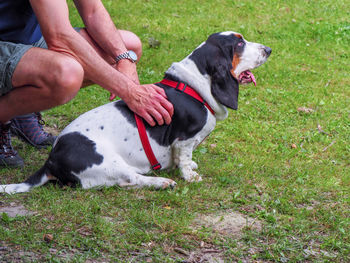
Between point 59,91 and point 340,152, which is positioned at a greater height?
point 59,91

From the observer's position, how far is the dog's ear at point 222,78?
337 cm

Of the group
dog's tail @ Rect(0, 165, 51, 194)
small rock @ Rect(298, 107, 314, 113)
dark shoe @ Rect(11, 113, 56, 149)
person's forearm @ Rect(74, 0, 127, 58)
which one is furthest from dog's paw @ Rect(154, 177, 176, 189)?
small rock @ Rect(298, 107, 314, 113)

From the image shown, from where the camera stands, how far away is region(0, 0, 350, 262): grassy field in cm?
251

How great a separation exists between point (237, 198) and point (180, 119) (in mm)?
710

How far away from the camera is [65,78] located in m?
2.98

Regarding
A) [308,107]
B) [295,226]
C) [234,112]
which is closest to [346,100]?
[308,107]

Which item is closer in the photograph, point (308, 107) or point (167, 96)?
point (167, 96)

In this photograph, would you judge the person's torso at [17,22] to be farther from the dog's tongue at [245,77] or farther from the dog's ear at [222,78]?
the dog's tongue at [245,77]

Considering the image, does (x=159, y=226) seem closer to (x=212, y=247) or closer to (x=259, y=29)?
(x=212, y=247)

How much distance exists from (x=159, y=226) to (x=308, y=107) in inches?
126

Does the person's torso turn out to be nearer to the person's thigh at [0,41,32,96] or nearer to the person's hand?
the person's thigh at [0,41,32,96]

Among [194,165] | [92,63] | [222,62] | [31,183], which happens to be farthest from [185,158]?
[31,183]

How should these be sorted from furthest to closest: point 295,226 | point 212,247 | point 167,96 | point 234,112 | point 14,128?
point 234,112, point 14,128, point 167,96, point 295,226, point 212,247

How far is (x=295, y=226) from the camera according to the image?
2.82 m
